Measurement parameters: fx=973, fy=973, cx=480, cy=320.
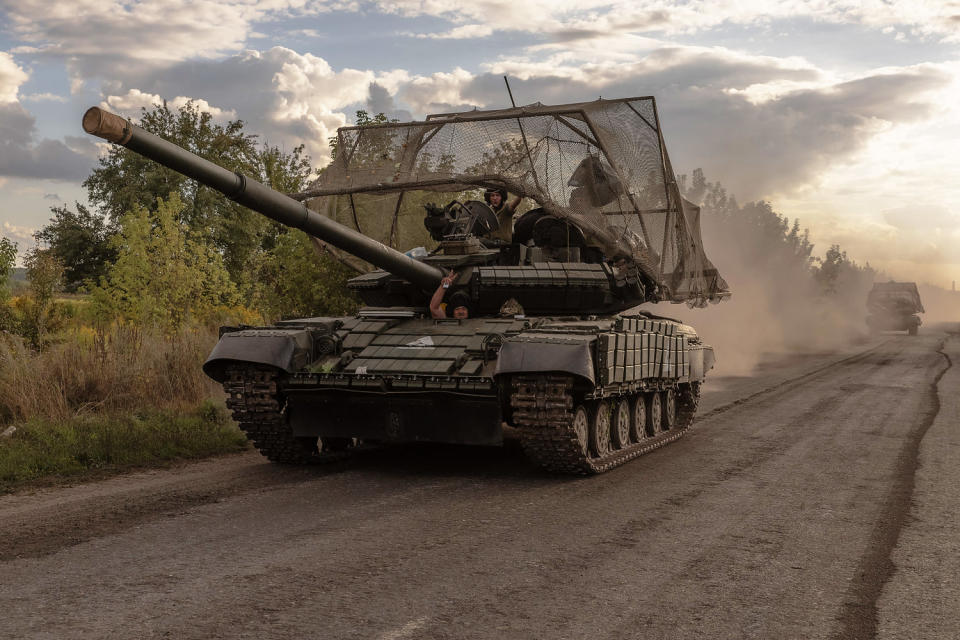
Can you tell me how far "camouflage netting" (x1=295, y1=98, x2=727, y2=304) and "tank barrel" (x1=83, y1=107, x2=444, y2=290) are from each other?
156 centimetres

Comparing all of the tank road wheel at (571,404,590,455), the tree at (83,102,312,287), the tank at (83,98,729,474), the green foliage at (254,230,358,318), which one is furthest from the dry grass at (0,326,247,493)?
the tree at (83,102,312,287)

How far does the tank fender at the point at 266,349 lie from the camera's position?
368 inches

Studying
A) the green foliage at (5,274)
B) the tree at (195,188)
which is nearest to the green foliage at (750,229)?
the tree at (195,188)

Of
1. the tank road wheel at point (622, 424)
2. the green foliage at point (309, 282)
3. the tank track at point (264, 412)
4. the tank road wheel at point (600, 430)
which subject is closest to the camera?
the tank track at point (264, 412)

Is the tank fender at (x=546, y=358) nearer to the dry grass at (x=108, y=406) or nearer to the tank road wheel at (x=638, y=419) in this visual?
the tank road wheel at (x=638, y=419)

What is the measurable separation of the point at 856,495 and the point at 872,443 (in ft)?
12.8

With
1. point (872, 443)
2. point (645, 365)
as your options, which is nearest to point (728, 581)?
point (645, 365)

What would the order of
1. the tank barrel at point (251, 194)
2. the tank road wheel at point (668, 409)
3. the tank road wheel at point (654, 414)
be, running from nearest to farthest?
the tank barrel at point (251, 194) < the tank road wheel at point (654, 414) < the tank road wheel at point (668, 409)

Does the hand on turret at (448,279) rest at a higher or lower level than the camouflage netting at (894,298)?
higher

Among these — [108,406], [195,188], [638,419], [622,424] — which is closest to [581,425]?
[622,424]

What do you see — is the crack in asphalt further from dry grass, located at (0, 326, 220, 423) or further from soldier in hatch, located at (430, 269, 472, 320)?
dry grass, located at (0, 326, 220, 423)

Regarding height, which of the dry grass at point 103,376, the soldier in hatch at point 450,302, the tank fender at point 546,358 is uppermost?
the soldier in hatch at point 450,302

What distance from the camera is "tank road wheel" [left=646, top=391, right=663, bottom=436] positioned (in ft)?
40.1

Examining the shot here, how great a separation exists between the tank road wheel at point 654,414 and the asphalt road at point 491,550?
4.14 ft
